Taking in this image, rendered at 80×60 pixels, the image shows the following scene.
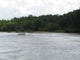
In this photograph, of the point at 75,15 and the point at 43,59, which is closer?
the point at 43,59

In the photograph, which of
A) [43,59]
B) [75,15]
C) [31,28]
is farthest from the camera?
[31,28]

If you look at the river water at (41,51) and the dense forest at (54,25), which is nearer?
the river water at (41,51)

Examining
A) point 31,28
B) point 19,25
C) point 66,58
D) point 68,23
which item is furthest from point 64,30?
point 66,58

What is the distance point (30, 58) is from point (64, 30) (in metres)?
103

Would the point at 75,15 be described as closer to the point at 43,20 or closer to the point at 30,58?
the point at 43,20

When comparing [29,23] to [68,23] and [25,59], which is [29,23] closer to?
[68,23]

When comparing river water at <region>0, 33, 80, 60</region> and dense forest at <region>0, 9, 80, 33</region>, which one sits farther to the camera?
dense forest at <region>0, 9, 80, 33</region>

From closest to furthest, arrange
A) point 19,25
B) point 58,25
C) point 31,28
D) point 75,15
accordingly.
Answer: point 75,15 → point 58,25 → point 31,28 → point 19,25

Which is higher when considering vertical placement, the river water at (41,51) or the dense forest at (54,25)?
the dense forest at (54,25)

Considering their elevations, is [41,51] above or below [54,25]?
below

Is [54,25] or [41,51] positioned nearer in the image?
[41,51]

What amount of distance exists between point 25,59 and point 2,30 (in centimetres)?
14037

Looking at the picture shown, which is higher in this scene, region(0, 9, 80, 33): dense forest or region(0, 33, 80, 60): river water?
region(0, 9, 80, 33): dense forest

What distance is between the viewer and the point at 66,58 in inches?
1647
